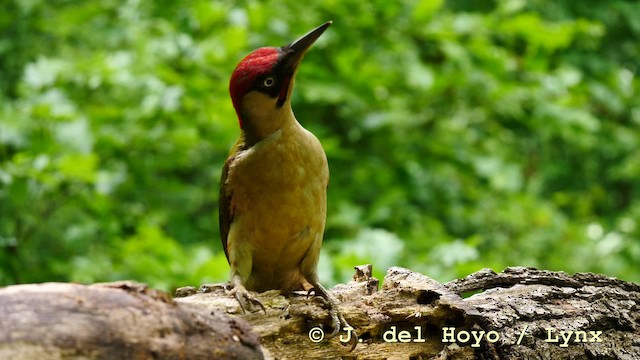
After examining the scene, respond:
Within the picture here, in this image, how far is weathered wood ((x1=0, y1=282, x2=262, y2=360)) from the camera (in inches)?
79.1

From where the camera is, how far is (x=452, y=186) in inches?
229

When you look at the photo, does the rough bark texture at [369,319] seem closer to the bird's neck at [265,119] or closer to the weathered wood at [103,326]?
the weathered wood at [103,326]

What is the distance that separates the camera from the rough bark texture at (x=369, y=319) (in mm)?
2090

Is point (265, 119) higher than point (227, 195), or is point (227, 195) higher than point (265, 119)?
point (265, 119)

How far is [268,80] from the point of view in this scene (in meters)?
3.23

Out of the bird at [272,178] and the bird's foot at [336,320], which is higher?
the bird at [272,178]

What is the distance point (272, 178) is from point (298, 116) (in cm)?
235

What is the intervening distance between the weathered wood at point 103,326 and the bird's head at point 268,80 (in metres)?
1.14

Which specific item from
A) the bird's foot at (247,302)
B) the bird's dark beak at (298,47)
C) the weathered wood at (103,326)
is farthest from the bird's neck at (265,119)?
the weathered wood at (103,326)

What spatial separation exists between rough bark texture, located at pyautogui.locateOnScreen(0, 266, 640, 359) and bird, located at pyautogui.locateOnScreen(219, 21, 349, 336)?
0.75ft

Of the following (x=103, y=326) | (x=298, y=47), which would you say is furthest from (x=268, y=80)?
(x=103, y=326)

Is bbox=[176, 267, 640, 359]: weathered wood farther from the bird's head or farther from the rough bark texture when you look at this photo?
the bird's head

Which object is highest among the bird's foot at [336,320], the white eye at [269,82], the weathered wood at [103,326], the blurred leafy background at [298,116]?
the blurred leafy background at [298,116]

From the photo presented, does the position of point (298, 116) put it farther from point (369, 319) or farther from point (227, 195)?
point (369, 319)
